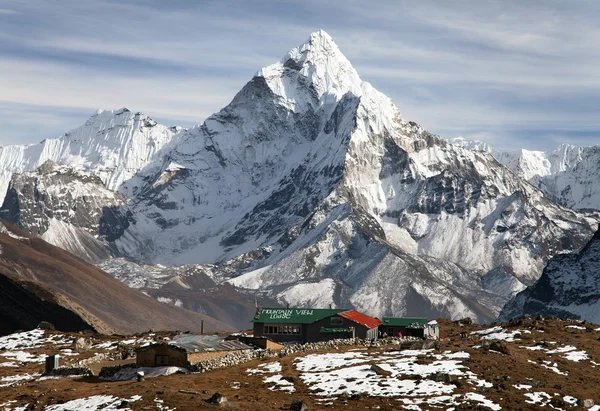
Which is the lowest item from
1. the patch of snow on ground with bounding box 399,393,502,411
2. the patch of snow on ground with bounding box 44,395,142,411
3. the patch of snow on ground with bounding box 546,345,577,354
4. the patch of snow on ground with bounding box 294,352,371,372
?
→ the patch of snow on ground with bounding box 44,395,142,411

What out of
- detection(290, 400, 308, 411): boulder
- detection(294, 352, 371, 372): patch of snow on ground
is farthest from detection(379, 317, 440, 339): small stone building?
detection(290, 400, 308, 411): boulder

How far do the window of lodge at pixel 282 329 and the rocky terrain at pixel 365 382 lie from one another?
16961 mm

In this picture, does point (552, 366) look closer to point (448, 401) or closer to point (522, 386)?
point (522, 386)

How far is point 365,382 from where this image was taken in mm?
137125

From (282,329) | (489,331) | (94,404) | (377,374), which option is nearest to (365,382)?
(377,374)

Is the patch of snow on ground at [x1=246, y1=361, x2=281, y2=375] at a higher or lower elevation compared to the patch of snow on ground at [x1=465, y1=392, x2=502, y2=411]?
higher

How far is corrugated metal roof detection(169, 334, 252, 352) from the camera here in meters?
156

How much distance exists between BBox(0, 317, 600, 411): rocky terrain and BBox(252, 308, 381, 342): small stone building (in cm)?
1231

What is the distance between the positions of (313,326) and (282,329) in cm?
469

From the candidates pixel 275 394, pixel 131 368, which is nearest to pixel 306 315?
pixel 131 368

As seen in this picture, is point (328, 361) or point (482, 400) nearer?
point (482, 400)

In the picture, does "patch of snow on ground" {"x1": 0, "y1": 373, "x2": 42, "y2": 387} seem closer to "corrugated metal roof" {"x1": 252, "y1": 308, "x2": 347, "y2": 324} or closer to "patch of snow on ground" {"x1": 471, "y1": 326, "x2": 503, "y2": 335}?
"corrugated metal roof" {"x1": 252, "y1": 308, "x2": 347, "y2": 324}

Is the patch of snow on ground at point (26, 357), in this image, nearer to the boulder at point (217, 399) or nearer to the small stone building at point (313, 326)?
the small stone building at point (313, 326)

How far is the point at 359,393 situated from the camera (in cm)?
13288
